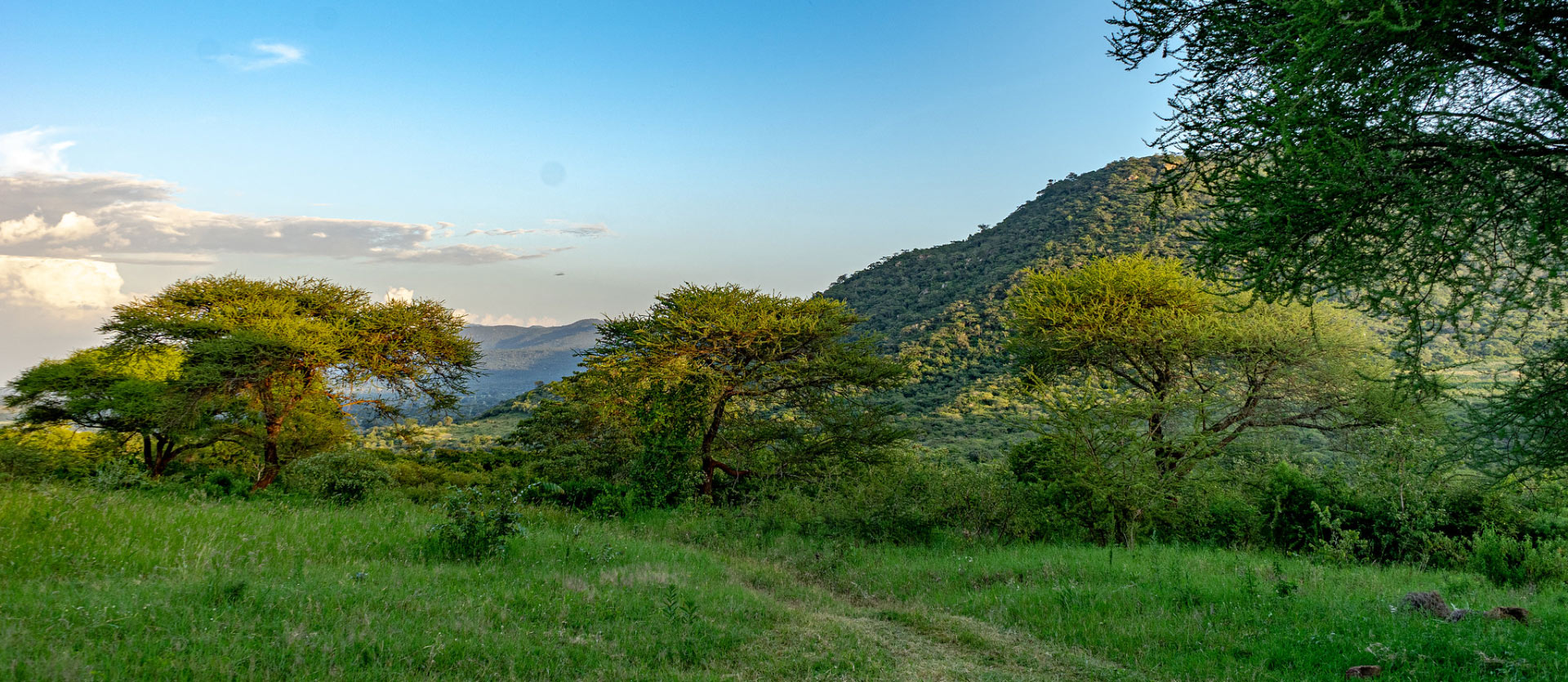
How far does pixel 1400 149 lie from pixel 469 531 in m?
11.1

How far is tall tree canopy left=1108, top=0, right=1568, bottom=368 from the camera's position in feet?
17.6

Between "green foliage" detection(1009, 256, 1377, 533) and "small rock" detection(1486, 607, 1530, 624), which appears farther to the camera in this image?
"green foliage" detection(1009, 256, 1377, 533)

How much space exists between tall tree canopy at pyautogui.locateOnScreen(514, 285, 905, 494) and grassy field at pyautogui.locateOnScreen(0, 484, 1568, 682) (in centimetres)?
866

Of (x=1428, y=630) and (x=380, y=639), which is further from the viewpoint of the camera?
(x=1428, y=630)

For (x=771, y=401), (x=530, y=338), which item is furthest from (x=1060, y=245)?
(x=530, y=338)

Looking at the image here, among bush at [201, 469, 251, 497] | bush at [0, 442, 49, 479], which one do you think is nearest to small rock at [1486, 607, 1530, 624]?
bush at [201, 469, 251, 497]

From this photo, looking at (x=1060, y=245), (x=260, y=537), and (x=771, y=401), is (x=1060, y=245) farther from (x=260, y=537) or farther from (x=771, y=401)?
(x=260, y=537)

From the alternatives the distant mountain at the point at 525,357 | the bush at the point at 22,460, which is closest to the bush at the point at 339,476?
the bush at the point at 22,460

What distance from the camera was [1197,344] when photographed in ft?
67.7

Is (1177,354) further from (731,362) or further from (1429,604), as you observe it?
(1429,604)

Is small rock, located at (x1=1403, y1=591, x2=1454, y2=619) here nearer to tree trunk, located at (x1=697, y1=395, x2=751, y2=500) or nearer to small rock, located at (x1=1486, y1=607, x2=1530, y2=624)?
small rock, located at (x1=1486, y1=607, x2=1530, y2=624)

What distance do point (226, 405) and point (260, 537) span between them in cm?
1854

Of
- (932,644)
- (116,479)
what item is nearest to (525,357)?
(116,479)

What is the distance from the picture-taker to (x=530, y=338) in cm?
19750
